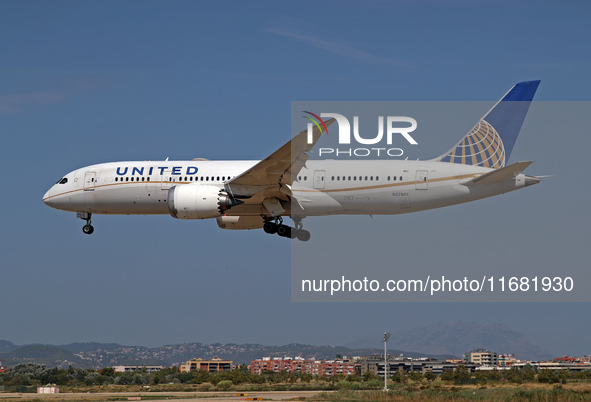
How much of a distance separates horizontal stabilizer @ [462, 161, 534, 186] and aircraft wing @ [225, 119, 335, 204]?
7045 millimetres

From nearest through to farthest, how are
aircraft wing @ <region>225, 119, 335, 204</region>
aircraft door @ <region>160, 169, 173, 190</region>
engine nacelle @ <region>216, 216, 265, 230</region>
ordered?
aircraft wing @ <region>225, 119, 335, 204</region>, aircraft door @ <region>160, 169, 173, 190</region>, engine nacelle @ <region>216, 216, 265, 230</region>

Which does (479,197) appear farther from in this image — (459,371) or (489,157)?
(459,371)

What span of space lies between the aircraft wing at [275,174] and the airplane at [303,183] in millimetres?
→ 41

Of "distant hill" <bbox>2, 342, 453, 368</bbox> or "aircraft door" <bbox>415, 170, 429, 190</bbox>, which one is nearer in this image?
"aircraft door" <bbox>415, 170, 429, 190</bbox>

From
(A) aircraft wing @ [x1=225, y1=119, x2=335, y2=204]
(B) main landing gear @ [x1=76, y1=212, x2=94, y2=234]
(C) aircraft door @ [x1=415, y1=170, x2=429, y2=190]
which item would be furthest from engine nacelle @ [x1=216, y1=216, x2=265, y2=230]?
(C) aircraft door @ [x1=415, y1=170, x2=429, y2=190]

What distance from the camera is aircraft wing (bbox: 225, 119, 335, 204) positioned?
28703 mm

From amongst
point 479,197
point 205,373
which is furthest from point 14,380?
point 479,197

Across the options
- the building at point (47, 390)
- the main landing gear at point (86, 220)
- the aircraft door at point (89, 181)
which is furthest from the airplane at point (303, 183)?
the building at point (47, 390)

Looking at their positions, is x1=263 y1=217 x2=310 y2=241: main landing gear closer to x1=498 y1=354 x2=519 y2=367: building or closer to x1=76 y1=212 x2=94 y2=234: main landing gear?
x1=76 y1=212 x2=94 y2=234: main landing gear

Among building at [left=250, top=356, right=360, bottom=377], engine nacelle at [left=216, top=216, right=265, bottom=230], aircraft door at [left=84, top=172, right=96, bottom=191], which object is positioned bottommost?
building at [left=250, top=356, right=360, bottom=377]

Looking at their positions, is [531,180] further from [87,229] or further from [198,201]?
[87,229]

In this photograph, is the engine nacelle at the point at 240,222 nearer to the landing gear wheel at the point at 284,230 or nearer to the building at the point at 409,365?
the landing gear wheel at the point at 284,230

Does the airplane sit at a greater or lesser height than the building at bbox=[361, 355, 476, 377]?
greater

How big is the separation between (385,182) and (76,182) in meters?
14.7
